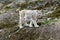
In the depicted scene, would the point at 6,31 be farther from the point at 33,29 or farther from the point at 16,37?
the point at 33,29

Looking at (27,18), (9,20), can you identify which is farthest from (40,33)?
(9,20)

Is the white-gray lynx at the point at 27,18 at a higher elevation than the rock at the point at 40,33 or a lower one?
higher

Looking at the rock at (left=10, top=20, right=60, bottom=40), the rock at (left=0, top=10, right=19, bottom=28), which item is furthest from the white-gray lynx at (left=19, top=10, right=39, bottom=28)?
the rock at (left=0, top=10, right=19, bottom=28)

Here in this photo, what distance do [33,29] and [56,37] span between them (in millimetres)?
1443

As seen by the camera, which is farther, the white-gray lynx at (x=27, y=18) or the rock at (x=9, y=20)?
the rock at (x=9, y=20)

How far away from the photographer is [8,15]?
16766 millimetres

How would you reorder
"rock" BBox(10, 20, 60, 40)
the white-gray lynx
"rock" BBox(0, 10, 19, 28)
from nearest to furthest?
"rock" BBox(10, 20, 60, 40), the white-gray lynx, "rock" BBox(0, 10, 19, 28)

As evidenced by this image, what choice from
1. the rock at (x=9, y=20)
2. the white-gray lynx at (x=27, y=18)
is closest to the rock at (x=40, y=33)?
the white-gray lynx at (x=27, y=18)

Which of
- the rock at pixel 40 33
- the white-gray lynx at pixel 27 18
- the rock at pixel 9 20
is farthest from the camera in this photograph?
the rock at pixel 9 20

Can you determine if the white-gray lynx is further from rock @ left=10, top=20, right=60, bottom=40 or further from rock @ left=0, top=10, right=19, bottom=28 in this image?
rock @ left=0, top=10, right=19, bottom=28

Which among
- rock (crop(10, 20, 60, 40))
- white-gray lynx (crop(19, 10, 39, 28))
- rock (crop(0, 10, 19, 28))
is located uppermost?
white-gray lynx (crop(19, 10, 39, 28))

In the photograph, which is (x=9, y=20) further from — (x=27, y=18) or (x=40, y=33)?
(x=40, y=33)

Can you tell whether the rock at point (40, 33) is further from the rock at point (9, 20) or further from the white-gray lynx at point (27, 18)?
the rock at point (9, 20)

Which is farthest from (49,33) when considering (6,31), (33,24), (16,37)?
(6,31)
